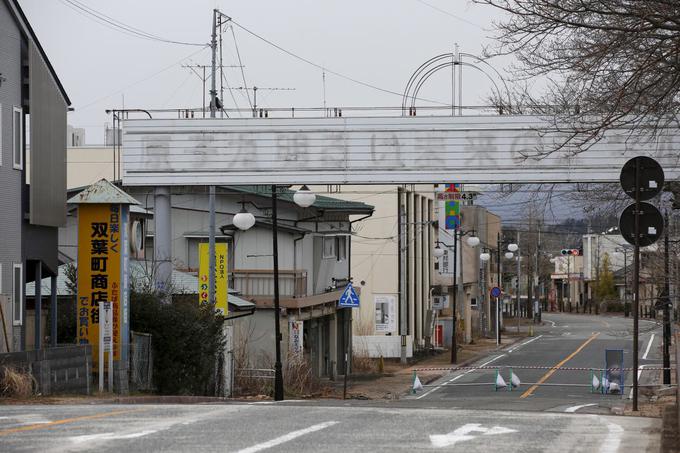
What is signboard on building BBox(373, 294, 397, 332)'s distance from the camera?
53469 millimetres

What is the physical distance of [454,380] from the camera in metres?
42.8

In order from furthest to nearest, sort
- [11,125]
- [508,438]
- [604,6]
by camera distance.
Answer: [11,125]
[604,6]
[508,438]

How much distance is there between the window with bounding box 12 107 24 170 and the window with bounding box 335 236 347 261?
75.5 feet

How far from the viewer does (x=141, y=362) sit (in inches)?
893

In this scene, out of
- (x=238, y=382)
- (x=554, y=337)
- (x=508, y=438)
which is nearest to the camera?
(x=508, y=438)

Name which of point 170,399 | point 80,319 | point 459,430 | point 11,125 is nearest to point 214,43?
point 11,125

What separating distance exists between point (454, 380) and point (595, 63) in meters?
30.6

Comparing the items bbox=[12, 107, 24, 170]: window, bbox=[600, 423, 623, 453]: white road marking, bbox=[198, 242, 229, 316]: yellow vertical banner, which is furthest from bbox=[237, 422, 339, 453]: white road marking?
bbox=[198, 242, 229, 316]: yellow vertical banner

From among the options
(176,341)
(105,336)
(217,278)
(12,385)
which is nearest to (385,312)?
(217,278)

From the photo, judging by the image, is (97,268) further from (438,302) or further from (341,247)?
(438,302)

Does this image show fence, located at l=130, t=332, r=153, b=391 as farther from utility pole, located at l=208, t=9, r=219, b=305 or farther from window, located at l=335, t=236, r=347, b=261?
window, located at l=335, t=236, r=347, b=261

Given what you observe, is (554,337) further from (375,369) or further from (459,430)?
(459,430)

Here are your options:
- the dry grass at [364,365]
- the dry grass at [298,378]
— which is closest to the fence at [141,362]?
the dry grass at [298,378]

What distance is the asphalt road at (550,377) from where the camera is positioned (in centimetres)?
2773
